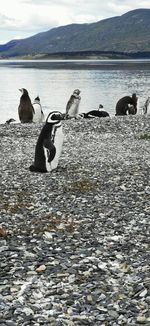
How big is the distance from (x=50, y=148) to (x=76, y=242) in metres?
6.78

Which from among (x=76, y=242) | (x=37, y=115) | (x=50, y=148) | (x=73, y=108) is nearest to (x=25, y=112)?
(x=37, y=115)

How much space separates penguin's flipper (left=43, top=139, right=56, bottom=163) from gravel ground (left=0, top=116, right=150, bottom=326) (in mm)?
545

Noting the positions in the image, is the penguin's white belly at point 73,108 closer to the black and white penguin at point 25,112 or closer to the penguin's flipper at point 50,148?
the black and white penguin at point 25,112

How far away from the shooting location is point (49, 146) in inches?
626

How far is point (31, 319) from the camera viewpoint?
6.59 meters

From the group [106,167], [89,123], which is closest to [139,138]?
[89,123]

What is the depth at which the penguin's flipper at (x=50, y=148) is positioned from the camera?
51.6ft

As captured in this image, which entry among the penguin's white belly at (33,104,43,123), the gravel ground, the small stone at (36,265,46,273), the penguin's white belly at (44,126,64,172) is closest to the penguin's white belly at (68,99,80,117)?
the penguin's white belly at (33,104,43,123)

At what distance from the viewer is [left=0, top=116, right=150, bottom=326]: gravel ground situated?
690cm

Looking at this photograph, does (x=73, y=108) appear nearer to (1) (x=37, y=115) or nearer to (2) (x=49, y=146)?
(1) (x=37, y=115)

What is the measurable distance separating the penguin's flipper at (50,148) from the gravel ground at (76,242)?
55 cm

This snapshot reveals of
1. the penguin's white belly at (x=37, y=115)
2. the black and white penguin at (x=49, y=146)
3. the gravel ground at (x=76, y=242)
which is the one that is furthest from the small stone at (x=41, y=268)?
the penguin's white belly at (x=37, y=115)

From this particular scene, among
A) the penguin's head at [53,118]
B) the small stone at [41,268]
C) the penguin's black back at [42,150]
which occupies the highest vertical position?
the penguin's head at [53,118]

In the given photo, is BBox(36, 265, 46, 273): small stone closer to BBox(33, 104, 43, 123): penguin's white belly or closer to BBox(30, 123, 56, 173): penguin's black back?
BBox(30, 123, 56, 173): penguin's black back
